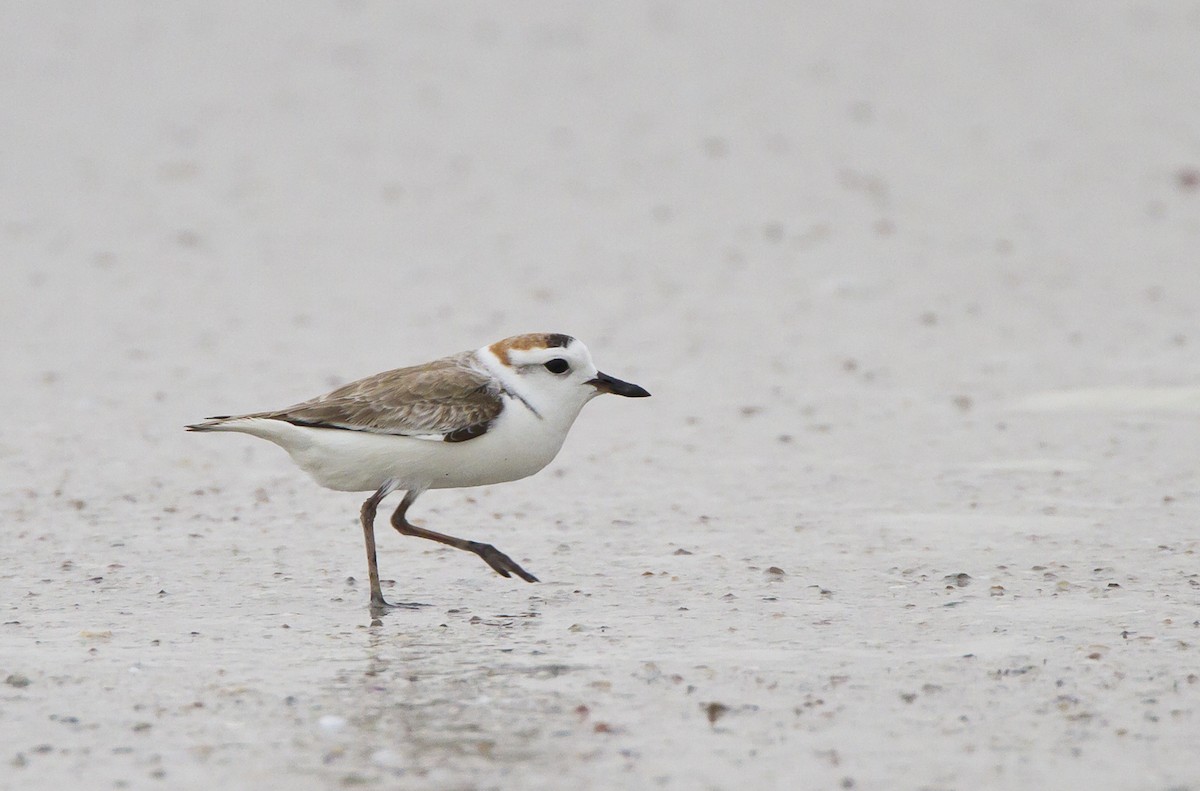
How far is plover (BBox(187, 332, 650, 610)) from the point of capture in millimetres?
6867

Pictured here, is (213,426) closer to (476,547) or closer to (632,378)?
(476,547)

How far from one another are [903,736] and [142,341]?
7220 mm

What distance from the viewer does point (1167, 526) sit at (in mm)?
7512

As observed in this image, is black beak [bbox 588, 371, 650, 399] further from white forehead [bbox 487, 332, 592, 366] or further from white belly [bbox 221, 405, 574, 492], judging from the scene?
white belly [bbox 221, 405, 574, 492]

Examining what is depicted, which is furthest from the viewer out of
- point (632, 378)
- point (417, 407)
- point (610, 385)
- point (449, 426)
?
point (632, 378)

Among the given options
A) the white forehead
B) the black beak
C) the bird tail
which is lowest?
the bird tail

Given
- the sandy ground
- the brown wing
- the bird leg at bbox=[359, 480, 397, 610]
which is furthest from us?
the brown wing

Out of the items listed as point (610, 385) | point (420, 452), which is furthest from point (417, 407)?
point (610, 385)

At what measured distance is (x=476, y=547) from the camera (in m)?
6.91

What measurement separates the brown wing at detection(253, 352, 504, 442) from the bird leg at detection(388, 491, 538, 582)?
0.33m

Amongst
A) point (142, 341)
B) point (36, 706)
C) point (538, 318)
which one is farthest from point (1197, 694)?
point (142, 341)

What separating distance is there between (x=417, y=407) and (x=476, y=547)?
1.82 feet

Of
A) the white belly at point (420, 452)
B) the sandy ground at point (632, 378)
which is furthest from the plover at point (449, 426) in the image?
the sandy ground at point (632, 378)

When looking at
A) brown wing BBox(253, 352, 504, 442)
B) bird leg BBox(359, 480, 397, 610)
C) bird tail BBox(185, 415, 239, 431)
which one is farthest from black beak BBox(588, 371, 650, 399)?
bird tail BBox(185, 415, 239, 431)
